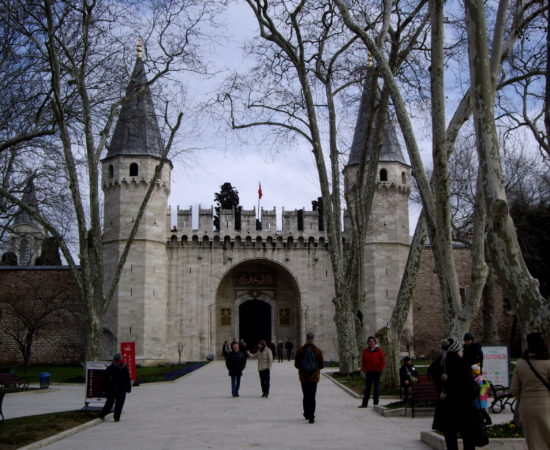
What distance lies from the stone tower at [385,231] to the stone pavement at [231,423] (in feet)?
48.3

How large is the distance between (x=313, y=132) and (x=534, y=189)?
55.4ft

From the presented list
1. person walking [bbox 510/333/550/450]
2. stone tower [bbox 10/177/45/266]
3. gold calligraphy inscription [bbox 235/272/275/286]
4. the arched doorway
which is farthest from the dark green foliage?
person walking [bbox 510/333/550/450]

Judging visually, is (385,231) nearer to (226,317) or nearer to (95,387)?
(226,317)

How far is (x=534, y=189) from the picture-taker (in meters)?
31.9

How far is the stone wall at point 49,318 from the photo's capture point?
98.6ft

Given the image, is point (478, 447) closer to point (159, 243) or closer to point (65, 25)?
point (65, 25)

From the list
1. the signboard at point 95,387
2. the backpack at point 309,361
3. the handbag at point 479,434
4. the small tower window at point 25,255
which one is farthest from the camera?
the small tower window at point 25,255

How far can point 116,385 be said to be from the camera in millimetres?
10336

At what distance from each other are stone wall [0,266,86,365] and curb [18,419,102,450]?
20573 millimetres

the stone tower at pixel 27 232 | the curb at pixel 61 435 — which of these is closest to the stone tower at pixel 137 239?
the stone tower at pixel 27 232

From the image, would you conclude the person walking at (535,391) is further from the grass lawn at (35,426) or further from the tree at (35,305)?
→ the tree at (35,305)

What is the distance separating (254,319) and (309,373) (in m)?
24.7

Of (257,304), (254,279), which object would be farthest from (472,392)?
(257,304)

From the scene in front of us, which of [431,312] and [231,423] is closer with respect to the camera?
[231,423]
